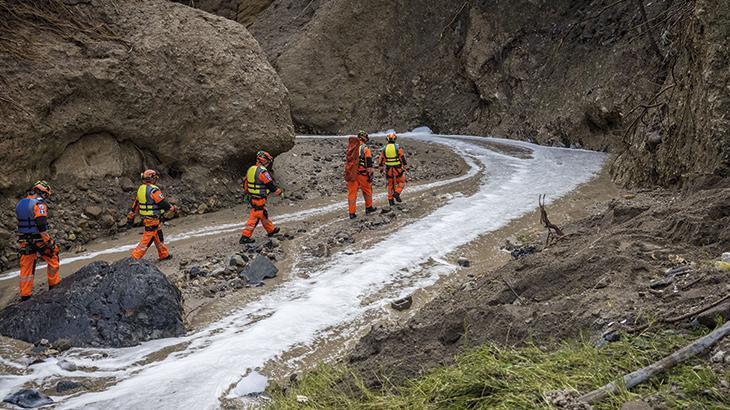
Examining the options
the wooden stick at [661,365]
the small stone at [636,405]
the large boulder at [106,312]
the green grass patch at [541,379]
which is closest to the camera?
the small stone at [636,405]

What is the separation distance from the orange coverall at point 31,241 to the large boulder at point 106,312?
1.14 meters

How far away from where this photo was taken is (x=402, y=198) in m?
15.0

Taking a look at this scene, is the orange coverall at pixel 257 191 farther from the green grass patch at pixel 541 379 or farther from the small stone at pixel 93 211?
the green grass patch at pixel 541 379

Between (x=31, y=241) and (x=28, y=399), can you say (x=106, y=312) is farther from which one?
(x=31, y=241)

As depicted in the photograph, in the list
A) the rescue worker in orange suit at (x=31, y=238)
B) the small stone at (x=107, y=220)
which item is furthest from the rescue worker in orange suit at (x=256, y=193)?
the rescue worker in orange suit at (x=31, y=238)

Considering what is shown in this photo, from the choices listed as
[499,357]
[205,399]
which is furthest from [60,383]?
[499,357]

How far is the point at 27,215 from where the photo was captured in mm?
9102

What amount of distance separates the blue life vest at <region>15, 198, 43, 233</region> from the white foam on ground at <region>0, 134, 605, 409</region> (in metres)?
2.95

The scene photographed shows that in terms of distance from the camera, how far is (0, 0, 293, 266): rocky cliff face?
1176 cm

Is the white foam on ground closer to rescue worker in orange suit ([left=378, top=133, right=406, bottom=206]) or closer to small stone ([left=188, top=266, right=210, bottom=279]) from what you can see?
rescue worker in orange suit ([left=378, top=133, right=406, bottom=206])

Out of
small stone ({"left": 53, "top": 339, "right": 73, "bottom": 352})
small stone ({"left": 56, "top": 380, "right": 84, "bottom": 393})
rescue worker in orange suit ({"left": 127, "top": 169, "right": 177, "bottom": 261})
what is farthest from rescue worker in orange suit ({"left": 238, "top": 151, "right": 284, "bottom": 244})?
small stone ({"left": 56, "top": 380, "right": 84, "bottom": 393})

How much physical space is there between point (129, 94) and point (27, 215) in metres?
4.78

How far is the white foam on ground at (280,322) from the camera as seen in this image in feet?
20.1

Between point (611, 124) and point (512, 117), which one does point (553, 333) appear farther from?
point (512, 117)
